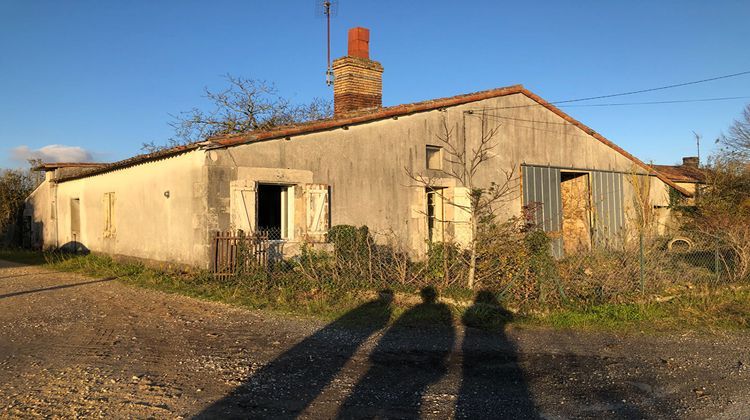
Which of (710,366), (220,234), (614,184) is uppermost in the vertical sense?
(614,184)

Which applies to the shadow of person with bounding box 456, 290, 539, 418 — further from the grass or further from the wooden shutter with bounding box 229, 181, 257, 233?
the wooden shutter with bounding box 229, 181, 257, 233

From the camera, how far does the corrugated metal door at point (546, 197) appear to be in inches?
650

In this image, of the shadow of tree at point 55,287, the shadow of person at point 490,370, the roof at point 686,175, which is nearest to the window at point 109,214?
the shadow of tree at point 55,287

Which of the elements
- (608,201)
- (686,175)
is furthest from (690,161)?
(608,201)

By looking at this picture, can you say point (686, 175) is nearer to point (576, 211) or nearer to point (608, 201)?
point (608, 201)

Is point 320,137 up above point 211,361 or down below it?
above

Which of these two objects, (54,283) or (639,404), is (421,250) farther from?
(639,404)

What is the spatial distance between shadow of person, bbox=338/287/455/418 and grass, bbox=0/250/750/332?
4.4 inches

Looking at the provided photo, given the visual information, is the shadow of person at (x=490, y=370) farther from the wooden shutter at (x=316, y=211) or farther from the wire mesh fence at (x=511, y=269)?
the wooden shutter at (x=316, y=211)

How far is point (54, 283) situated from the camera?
12.4m

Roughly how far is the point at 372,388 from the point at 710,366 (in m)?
3.83

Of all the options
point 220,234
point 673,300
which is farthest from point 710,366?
point 220,234

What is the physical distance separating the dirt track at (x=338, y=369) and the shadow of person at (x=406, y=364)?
0.02m

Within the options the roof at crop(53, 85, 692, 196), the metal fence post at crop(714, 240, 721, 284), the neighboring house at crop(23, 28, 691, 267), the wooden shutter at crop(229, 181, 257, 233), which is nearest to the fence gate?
the neighboring house at crop(23, 28, 691, 267)
